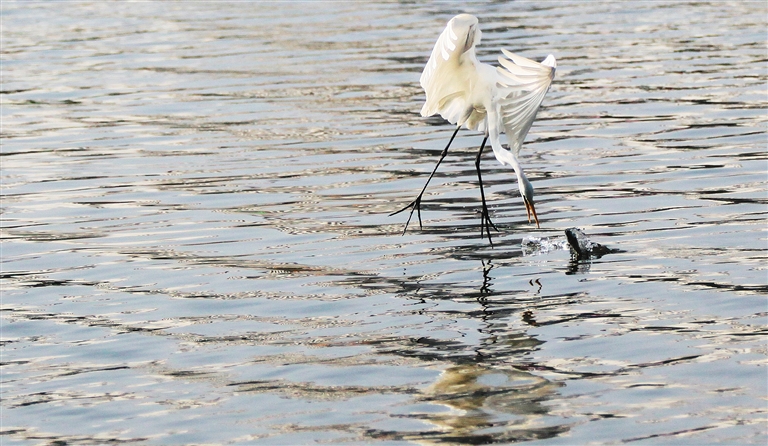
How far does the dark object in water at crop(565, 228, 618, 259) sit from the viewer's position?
758 cm

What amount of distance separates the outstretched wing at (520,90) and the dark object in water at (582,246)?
0.78 m

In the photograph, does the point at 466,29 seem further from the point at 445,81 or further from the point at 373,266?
the point at 373,266

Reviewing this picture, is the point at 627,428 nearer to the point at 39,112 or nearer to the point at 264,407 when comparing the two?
the point at 264,407

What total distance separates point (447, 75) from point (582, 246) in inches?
59.5

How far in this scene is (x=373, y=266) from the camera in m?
7.76

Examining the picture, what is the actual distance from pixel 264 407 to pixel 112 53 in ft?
49.7


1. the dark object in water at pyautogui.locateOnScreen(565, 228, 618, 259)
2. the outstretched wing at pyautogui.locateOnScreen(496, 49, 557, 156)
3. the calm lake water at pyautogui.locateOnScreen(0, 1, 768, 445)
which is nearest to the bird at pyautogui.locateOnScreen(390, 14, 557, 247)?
the outstretched wing at pyautogui.locateOnScreen(496, 49, 557, 156)

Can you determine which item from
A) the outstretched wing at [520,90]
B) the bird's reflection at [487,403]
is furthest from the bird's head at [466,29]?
the bird's reflection at [487,403]

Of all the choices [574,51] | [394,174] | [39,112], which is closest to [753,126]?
[394,174]

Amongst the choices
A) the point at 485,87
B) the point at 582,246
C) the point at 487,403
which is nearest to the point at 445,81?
the point at 485,87

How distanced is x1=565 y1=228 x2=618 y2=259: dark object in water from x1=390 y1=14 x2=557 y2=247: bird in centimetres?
26

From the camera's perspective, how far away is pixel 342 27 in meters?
22.0

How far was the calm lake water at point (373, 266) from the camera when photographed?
211 inches

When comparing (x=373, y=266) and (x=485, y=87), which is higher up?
(x=485, y=87)
